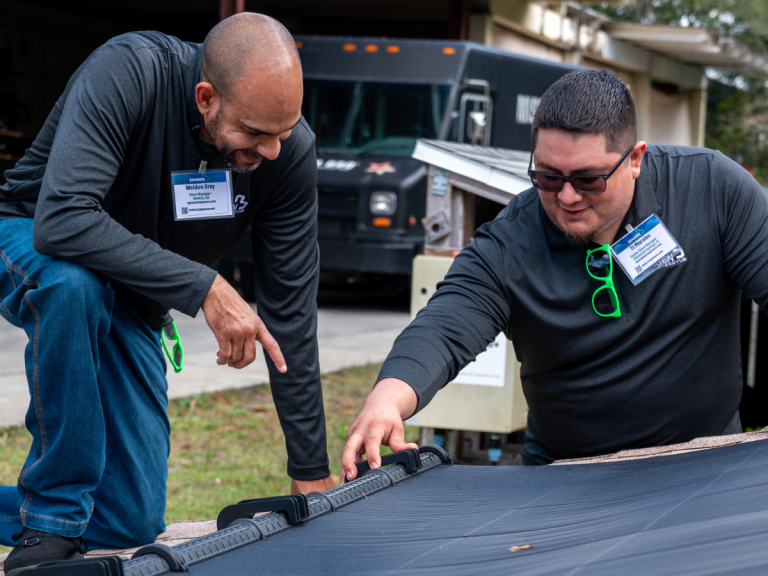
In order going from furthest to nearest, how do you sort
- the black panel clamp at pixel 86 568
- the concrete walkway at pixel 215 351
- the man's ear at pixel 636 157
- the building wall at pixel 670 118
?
the building wall at pixel 670 118 < the concrete walkway at pixel 215 351 < the man's ear at pixel 636 157 < the black panel clamp at pixel 86 568

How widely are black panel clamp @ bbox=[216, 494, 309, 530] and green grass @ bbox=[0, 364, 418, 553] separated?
2.03 meters

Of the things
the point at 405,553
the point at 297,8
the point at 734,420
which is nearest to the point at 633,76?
the point at 297,8

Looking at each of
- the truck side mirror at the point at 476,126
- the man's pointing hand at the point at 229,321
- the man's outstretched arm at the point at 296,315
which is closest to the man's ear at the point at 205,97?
the man's outstretched arm at the point at 296,315

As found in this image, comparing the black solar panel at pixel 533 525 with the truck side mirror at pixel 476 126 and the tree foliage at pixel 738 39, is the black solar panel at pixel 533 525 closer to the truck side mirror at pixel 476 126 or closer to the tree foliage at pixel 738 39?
the truck side mirror at pixel 476 126

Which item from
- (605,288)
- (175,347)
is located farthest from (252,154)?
(605,288)

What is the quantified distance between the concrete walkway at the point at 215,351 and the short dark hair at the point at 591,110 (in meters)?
3.55

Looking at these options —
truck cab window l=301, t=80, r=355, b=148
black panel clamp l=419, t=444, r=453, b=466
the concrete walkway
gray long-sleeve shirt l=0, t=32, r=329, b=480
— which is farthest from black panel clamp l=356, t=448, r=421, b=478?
truck cab window l=301, t=80, r=355, b=148

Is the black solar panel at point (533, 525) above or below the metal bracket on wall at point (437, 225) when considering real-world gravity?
below

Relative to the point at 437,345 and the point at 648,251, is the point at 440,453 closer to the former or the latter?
the point at 437,345

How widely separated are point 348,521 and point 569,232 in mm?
1042

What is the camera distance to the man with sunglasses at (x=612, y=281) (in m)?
2.31

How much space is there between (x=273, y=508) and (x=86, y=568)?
44cm

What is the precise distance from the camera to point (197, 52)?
2.45 m

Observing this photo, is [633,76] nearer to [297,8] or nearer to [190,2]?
[297,8]
